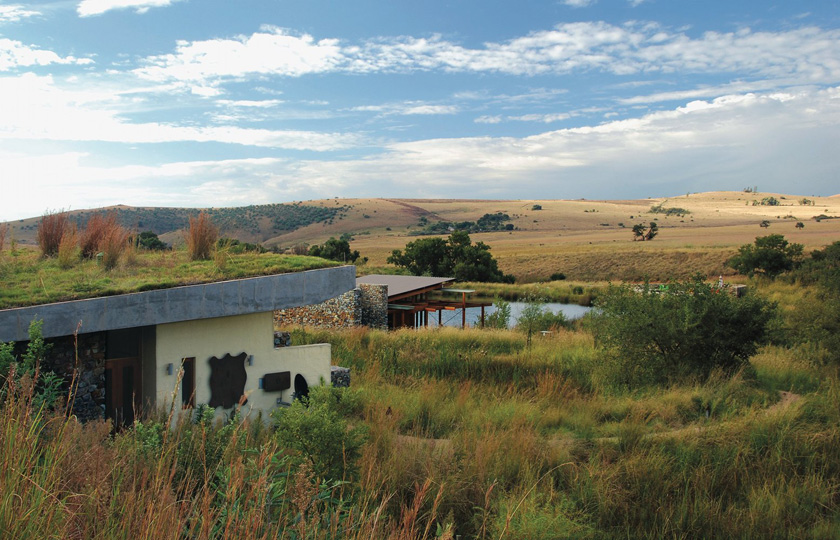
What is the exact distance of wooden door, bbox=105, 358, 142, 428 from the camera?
781cm

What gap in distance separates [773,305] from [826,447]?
5364 mm

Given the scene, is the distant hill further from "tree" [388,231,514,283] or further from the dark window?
the dark window

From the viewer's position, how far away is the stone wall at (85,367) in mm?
7309

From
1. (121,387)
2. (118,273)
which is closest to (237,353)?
(121,387)

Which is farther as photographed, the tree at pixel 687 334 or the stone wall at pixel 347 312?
the stone wall at pixel 347 312

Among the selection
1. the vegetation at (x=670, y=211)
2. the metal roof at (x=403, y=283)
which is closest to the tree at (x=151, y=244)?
the metal roof at (x=403, y=283)

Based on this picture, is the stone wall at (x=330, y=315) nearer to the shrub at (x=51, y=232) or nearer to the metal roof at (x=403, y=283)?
the metal roof at (x=403, y=283)

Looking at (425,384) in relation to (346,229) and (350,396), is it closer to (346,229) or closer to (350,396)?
(350,396)

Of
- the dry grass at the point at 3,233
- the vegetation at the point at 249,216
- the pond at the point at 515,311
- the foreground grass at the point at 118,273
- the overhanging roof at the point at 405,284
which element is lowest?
the pond at the point at 515,311

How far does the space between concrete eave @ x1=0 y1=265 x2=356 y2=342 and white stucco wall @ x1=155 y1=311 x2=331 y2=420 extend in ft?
1.29

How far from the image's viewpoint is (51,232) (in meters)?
10.6

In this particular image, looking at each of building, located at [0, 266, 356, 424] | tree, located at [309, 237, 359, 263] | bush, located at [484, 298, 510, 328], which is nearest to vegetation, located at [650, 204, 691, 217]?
tree, located at [309, 237, 359, 263]

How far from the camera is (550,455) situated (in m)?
6.60

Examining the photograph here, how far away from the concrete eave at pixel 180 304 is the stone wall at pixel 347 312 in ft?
47.3
